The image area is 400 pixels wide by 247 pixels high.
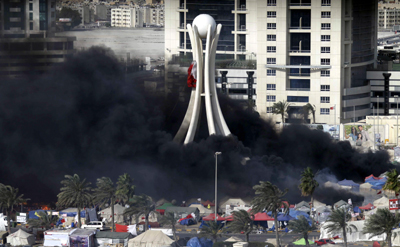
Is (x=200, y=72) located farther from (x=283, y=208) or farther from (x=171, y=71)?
(x=171, y=71)

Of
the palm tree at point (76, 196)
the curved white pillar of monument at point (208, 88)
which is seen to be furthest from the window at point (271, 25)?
the palm tree at point (76, 196)

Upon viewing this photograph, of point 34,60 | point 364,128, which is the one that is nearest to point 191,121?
point 364,128

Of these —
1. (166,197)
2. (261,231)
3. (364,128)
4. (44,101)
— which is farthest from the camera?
(364,128)

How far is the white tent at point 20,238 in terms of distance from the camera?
279ft

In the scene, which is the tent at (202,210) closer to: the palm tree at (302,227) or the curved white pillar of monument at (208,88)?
the curved white pillar of monument at (208,88)

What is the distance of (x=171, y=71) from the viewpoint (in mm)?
151125

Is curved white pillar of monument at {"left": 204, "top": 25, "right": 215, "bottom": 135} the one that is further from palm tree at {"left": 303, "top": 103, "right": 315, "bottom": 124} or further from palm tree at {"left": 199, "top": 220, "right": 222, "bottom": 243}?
palm tree at {"left": 303, "top": 103, "right": 315, "bottom": 124}

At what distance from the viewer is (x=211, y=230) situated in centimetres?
8200

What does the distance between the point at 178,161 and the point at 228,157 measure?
5.50 m

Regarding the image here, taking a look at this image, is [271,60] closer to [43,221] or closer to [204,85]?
[204,85]

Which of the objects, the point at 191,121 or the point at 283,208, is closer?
the point at 283,208

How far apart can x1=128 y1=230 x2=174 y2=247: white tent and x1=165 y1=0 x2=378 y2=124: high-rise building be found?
212 ft

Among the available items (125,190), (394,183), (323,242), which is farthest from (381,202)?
(125,190)

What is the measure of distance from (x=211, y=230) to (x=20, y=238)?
683 inches
